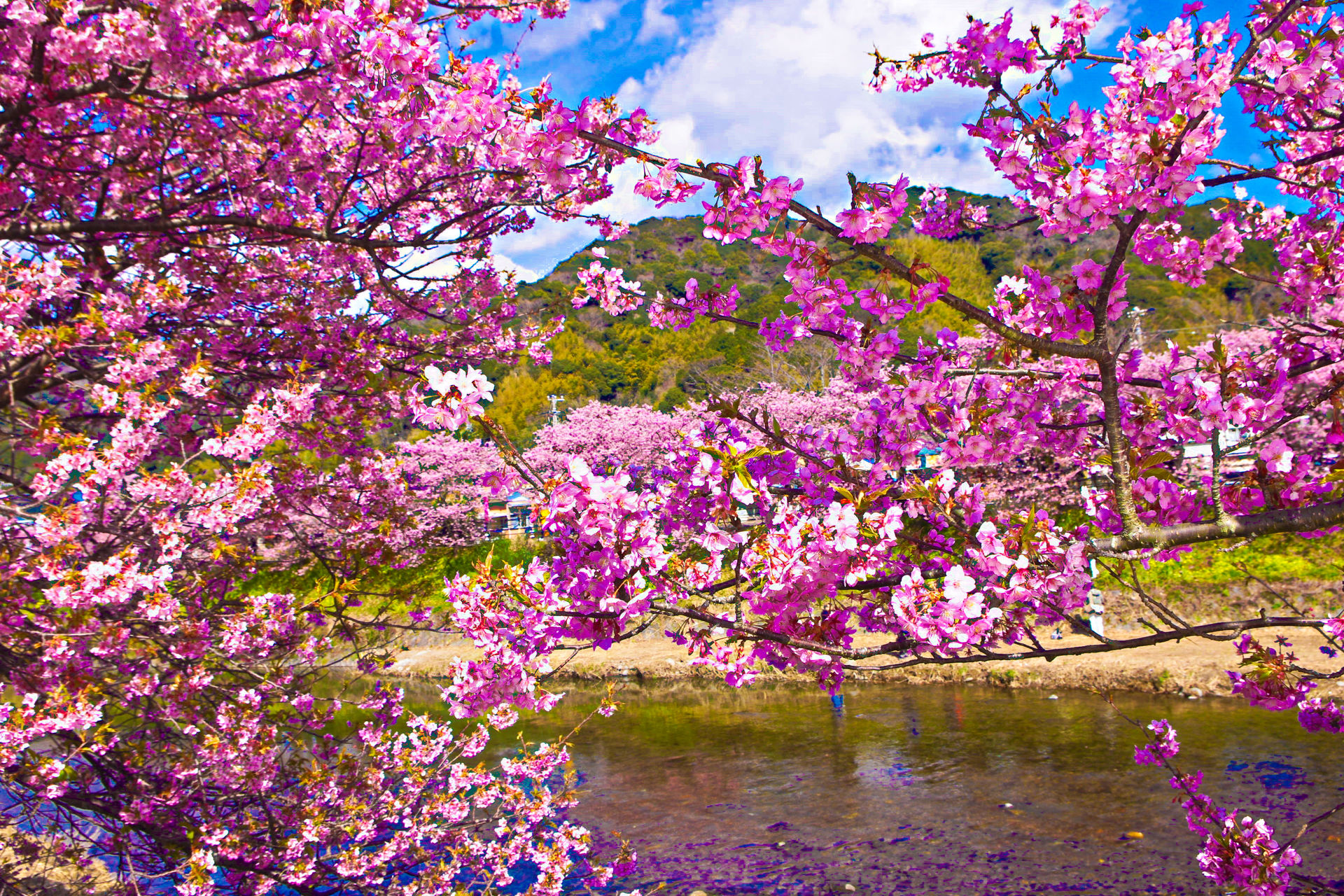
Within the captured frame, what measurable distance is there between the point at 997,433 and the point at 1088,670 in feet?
37.8

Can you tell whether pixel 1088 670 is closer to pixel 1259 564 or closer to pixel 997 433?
pixel 1259 564

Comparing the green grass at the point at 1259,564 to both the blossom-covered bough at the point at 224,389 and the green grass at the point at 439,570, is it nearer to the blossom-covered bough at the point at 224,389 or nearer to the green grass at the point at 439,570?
the blossom-covered bough at the point at 224,389

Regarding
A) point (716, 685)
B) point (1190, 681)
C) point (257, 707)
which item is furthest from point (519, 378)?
point (257, 707)

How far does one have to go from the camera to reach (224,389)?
4129mm

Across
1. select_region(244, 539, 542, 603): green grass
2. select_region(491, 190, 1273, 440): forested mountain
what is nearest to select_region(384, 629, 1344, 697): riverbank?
select_region(244, 539, 542, 603): green grass

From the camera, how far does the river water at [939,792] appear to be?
7246 mm

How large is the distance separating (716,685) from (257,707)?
12.1 metres

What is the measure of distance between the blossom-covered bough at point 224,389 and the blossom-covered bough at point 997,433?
0.64 metres

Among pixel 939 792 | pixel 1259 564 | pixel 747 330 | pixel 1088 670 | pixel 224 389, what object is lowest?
pixel 939 792

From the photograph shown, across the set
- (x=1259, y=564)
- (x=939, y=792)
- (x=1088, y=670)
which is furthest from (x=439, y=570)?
(x=1259, y=564)

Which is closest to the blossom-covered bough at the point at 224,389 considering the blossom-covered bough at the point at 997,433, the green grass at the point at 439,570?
the blossom-covered bough at the point at 997,433

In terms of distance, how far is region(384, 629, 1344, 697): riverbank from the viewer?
11438mm

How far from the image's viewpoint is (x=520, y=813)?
556cm

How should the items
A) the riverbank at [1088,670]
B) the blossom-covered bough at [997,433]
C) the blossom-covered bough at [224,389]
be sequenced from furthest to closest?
the riverbank at [1088,670]
the blossom-covered bough at [224,389]
the blossom-covered bough at [997,433]
